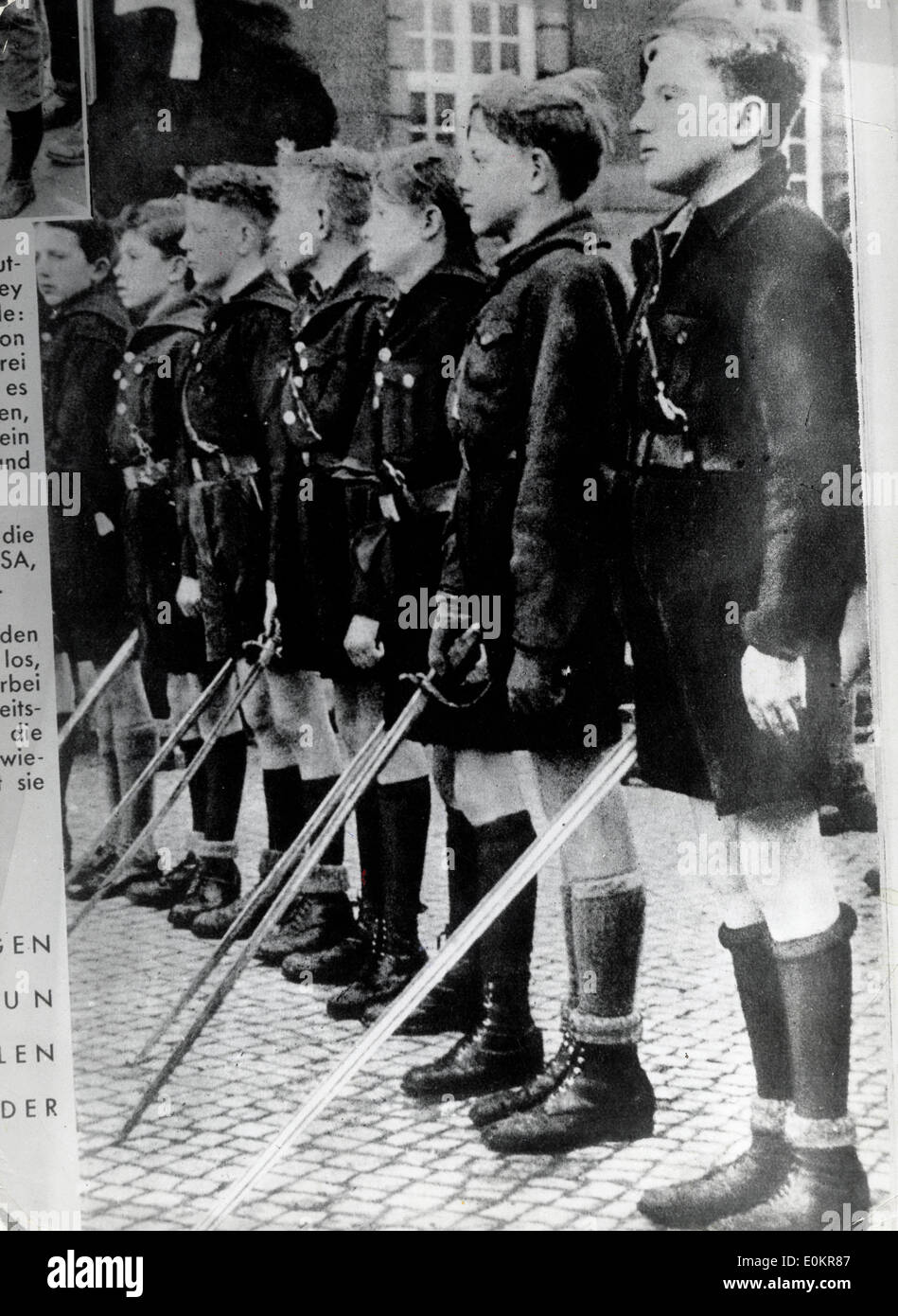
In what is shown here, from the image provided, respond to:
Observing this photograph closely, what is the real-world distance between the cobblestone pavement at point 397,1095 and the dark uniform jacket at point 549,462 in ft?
1.41

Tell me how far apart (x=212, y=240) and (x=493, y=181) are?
80cm

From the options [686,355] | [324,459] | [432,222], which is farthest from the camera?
[324,459]

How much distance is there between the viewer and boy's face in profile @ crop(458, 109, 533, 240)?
153 inches

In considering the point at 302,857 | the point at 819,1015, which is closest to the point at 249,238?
the point at 302,857

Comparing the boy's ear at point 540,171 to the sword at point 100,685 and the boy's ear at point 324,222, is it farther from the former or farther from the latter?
the sword at point 100,685

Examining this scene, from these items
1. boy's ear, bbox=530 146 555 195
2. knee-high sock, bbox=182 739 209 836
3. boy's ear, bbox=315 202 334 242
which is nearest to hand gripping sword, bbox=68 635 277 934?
knee-high sock, bbox=182 739 209 836

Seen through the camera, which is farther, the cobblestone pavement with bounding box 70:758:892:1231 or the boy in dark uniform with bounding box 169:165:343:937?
the boy in dark uniform with bounding box 169:165:343:937

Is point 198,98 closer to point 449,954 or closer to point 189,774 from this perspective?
point 189,774

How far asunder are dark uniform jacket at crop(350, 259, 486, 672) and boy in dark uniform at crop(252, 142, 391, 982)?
0.20ft

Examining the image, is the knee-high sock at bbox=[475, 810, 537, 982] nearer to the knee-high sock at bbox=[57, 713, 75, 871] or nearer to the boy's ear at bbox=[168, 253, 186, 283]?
the knee-high sock at bbox=[57, 713, 75, 871]

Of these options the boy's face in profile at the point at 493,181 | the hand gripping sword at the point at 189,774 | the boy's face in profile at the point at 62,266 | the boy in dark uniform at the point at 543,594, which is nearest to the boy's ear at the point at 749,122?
the boy in dark uniform at the point at 543,594

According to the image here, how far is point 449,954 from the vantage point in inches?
155

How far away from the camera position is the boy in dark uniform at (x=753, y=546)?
12.5ft

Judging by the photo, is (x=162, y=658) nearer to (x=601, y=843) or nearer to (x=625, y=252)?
(x=601, y=843)
